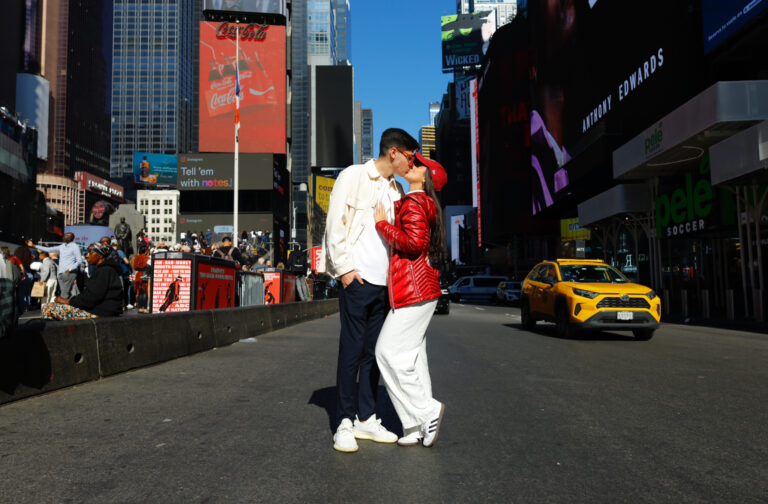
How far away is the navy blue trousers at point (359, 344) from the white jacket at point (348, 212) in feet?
0.55

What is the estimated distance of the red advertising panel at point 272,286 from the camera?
61.0 feet

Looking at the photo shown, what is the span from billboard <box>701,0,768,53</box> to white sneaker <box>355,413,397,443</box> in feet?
69.1

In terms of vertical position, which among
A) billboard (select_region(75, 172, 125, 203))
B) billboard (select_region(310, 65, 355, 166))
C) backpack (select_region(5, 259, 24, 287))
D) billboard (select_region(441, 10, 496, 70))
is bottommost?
backpack (select_region(5, 259, 24, 287))

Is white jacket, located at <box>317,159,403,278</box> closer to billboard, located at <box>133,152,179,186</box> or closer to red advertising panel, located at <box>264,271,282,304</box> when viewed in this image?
red advertising panel, located at <box>264,271,282,304</box>

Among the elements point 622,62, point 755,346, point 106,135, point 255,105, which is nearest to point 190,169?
point 255,105

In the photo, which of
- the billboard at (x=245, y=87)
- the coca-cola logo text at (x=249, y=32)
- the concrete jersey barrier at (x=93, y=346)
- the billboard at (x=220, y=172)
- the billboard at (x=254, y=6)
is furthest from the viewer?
the billboard at (x=254, y=6)

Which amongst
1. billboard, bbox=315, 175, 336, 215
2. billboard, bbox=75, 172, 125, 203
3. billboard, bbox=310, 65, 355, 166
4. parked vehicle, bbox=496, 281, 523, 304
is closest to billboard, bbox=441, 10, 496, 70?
billboard, bbox=310, 65, 355, 166

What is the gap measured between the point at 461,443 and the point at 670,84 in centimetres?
2728

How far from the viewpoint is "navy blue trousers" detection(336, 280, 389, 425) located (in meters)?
3.73

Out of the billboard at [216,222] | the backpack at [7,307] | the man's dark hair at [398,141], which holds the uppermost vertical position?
the billboard at [216,222]

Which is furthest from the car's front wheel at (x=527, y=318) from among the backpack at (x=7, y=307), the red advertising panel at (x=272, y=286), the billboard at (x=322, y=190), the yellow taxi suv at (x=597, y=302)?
the billboard at (x=322, y=190)

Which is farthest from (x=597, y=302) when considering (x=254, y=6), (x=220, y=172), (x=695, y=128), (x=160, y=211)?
(x=160, y=211)

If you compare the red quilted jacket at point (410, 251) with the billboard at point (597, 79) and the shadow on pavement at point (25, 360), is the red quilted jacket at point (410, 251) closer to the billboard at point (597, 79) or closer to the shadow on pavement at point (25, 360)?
the shadow on pavement at point (25, 360)

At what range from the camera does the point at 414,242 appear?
358 centimetres
